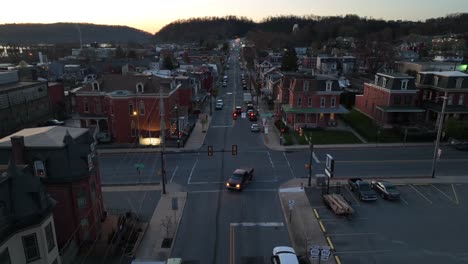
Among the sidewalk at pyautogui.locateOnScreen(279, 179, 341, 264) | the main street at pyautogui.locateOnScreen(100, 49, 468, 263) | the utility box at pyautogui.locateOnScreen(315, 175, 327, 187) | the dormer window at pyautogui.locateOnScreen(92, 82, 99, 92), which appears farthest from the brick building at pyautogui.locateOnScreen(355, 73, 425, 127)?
the dormer window at pyautogui.locateOnScreen(92, 82, 99, 92)

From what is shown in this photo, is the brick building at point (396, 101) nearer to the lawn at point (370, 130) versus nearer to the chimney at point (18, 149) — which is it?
the lawn at point (370, 130)

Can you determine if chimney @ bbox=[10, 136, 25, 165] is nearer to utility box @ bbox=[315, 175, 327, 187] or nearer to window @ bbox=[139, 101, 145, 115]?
utility box @ bbox=[315, 175, 327, 187]

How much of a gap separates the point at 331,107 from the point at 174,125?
25.3 m

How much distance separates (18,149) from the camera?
20891 mm

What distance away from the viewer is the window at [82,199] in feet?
74.0

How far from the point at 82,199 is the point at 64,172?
8.08ft

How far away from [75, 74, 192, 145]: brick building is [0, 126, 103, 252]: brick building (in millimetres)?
22120

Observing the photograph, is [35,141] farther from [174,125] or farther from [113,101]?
[174,125]

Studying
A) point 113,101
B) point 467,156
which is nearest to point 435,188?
point 467,156

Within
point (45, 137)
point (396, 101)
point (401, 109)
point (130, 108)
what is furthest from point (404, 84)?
point (45, 137)

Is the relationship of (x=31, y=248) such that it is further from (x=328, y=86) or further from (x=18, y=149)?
(x=328, y=86)

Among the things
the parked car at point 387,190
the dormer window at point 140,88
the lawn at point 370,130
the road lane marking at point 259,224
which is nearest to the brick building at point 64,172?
the road lane marking at point 259,224

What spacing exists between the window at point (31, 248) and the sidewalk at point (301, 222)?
1565 cm

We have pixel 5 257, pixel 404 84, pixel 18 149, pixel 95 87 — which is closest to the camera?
Result: pixel 5 257
